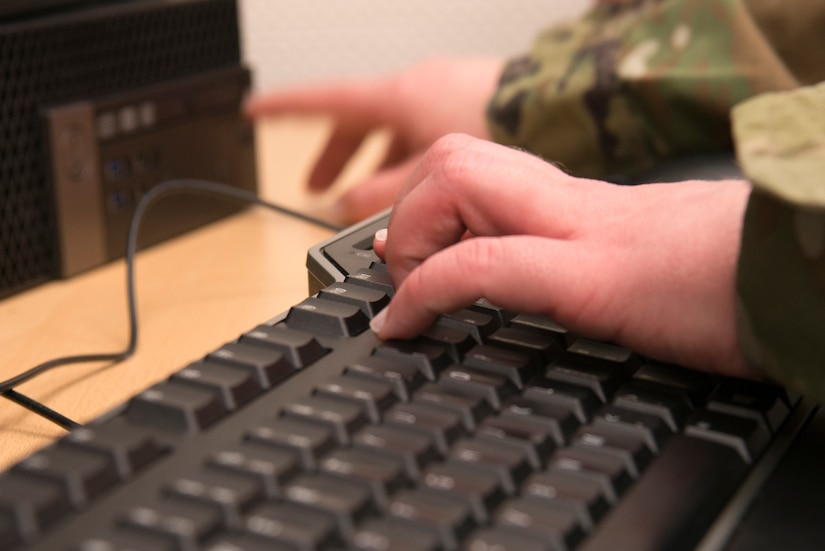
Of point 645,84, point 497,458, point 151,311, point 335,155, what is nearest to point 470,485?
point 497,458

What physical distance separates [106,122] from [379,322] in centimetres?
31

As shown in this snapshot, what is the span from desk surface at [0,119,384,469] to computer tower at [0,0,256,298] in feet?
0.07

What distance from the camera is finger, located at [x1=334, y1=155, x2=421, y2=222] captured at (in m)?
0.76

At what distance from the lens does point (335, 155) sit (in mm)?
854

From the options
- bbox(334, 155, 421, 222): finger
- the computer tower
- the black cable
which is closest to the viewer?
the black cable

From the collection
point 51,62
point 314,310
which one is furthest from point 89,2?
point 314,310

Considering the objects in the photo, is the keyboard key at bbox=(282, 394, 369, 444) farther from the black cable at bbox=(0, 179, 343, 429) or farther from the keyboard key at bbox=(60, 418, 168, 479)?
the black cable at bbox=(0, 179, 343, 429)

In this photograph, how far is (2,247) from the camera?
0.60 meters

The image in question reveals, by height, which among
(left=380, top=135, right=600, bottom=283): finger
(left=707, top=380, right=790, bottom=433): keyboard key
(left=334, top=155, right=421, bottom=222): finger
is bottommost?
(left=334, top=155, right=421, bottom=222): finger

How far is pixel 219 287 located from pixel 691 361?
1.11 ft

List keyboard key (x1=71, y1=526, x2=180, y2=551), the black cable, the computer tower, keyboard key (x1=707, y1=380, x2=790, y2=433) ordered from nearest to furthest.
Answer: keyboard key (x1=71, y1=526, x2=180, y2=551) → keyboard key (x1=707, y1=380, x2=790, y2=433) → the black cable → the computer tower

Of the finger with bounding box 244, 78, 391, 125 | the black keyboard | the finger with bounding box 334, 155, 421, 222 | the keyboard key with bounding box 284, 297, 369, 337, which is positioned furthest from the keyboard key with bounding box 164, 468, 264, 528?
the finger with bounding box 244, 78, 391, 125

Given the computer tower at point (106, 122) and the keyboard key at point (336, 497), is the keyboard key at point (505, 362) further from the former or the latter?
the computer tower at point (106, 122)

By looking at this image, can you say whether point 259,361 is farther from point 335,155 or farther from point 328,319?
point 335,155
